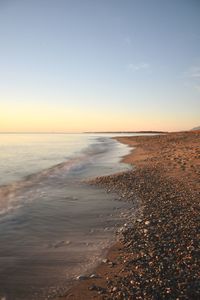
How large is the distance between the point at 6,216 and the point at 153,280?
6.57 m

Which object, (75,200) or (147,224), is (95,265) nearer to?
(147,224)

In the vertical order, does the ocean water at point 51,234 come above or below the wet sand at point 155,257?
below

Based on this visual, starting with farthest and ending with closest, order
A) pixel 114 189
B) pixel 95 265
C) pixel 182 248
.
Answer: pixel 114 189, pixel 182 248, pixel 95 265

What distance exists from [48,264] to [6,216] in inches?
173

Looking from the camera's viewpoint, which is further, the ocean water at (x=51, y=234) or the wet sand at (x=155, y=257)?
the ocean water at (x=51, y=234)

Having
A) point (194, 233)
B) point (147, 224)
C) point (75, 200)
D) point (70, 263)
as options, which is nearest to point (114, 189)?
point (75, 200)

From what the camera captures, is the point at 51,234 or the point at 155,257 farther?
the point at 51,234

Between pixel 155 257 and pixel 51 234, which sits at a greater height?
pixel 155 257

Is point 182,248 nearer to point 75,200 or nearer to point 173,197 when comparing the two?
point 173,197

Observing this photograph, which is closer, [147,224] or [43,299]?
[43,299]

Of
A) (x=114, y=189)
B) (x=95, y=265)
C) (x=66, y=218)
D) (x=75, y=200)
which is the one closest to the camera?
(x=95, y=265)

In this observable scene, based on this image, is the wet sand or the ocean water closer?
the wet sand

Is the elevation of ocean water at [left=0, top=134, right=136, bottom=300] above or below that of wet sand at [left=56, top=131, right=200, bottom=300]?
below

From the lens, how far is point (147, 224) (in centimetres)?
828
